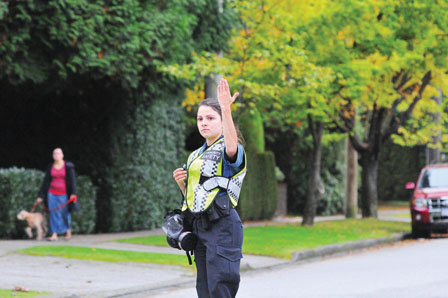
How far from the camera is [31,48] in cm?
1492

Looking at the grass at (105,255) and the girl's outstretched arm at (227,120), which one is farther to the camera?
the grass at (105,255)

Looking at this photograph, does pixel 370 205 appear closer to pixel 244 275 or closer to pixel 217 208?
pixel 244 275

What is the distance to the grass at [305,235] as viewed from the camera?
14234mm

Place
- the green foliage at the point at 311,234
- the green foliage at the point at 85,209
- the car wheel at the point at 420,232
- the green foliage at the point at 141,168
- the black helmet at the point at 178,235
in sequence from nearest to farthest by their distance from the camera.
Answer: the black helmet at the point at 178,235 < the green foliage at the point at 311,234 < the green foliage at the point at 85,209 < the green foliage at the point at 141,168 < the car wheel at the point at 420,232

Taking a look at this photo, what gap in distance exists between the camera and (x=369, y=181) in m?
22.0

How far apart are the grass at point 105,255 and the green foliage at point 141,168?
401 centimetres

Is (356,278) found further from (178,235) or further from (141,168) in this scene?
(141,168)

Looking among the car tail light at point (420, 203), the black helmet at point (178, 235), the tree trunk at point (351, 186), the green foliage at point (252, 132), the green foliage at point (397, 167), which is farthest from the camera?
the green foliage at point (397, 167)

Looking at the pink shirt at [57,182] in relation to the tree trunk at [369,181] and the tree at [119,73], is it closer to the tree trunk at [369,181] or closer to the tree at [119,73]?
the tree at [119,73]

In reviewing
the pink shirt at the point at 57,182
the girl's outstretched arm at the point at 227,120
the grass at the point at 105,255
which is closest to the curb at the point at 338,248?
Result: the grass at the point at 105,255

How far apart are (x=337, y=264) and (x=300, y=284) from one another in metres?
2.75

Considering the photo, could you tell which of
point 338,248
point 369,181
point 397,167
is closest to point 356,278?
point 338,248

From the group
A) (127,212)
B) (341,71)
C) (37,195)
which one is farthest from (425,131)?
(37,195)

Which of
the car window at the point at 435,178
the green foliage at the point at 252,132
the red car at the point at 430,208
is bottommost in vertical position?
the red car at the point at 430,208
